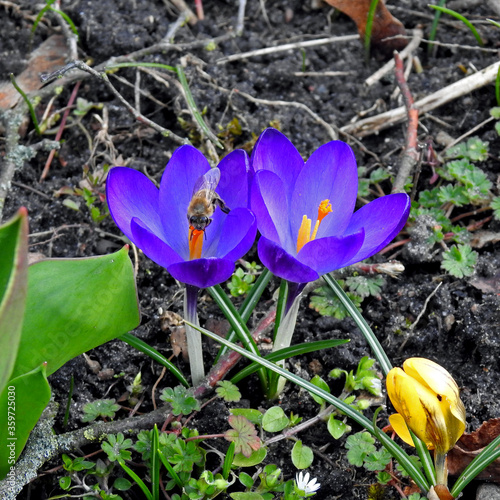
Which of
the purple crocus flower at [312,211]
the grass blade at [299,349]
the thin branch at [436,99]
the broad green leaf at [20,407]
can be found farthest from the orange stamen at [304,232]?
the thin branch at [436,99]

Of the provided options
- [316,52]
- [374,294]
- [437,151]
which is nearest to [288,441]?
[374,294]

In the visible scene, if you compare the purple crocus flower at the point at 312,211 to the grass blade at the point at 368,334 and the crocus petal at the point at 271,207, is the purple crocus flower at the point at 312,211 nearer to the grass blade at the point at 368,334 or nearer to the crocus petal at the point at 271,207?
the crocus petal at the point at 271,207

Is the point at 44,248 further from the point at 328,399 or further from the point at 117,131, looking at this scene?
the point at 328,399

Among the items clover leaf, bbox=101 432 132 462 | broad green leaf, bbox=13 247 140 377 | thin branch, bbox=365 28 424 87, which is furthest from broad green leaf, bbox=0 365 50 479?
thin branch, bbox=365 28 424 87

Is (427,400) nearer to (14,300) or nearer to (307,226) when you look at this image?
(307,226)

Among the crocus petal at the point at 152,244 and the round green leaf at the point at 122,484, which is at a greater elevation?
the crocus petal at the point at 152,244

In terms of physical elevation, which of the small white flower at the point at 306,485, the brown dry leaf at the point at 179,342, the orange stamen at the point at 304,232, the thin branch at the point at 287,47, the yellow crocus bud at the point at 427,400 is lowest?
the brown dry leaf at the point at 179,342
